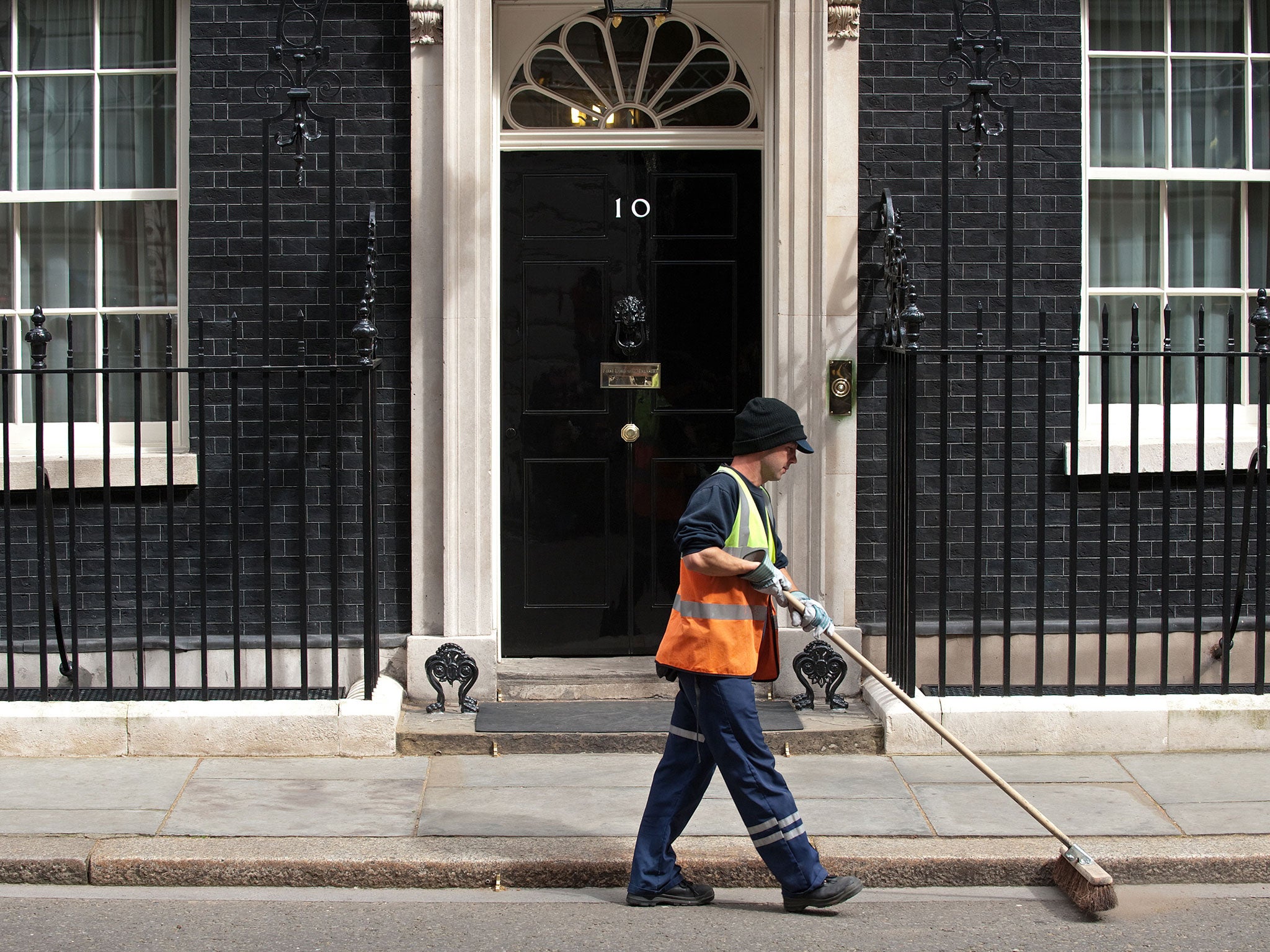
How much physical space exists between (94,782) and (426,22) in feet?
13.0

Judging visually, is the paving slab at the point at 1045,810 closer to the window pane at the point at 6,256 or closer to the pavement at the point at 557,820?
the pavement at the point at 557,820

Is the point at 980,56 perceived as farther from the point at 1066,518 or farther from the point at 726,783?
the point at 726,783

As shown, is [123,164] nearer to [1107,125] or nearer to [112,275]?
[112,275]

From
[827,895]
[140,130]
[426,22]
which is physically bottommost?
[827,895]

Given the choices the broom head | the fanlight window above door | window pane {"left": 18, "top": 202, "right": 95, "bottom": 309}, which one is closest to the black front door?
the fanlight window above door

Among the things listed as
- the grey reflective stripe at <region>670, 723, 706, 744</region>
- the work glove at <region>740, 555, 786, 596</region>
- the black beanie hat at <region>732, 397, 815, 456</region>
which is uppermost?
the black beanie hat at <region>732, 397, 815, 456</region>

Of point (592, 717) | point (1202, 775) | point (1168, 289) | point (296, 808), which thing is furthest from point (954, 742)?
point (1168, 289)

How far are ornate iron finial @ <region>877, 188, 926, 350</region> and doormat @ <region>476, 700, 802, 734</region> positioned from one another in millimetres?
1897

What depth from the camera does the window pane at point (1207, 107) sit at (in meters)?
7.43

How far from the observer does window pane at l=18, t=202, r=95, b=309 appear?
7.36 m

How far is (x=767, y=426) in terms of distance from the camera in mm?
4688

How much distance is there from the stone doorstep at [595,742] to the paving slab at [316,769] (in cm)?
11

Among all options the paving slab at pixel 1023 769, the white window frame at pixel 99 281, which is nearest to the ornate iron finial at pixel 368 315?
the white window frame at pixel 99 281

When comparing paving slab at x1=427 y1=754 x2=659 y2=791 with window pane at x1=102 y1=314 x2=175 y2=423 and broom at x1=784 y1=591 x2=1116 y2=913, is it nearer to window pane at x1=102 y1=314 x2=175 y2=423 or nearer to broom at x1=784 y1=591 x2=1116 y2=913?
broom at x1=784 y1=591 x2=1116 y2=913
